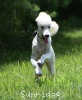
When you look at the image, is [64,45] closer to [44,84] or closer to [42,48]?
[42,48]

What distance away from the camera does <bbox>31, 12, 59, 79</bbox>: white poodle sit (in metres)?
4.07

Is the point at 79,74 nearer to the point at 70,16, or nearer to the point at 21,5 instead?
the point at 21,5

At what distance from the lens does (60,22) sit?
13.1m

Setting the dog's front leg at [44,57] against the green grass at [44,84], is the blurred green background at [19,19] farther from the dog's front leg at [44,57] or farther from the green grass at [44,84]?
the dog's front leg at [44,57]

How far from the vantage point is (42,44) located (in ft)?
13.7

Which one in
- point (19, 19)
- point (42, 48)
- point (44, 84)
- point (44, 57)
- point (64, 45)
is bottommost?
point (44, 84)

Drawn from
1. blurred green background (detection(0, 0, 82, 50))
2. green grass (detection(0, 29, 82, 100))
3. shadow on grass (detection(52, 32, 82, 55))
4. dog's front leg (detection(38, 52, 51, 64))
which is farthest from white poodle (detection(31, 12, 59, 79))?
blurred green background (detection(0, 0, 82, 50))

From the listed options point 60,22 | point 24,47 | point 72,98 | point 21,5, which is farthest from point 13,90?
point 60,22

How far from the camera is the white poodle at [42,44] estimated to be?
4.07m

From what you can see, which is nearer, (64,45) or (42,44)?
(42,44)

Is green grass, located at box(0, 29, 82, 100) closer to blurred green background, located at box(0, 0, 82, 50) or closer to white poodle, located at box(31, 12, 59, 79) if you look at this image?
white poodle, located at box(31, 12, 59, 79)

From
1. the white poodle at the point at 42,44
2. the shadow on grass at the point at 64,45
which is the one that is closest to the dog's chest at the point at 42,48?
the white poodle at the point at 42,44

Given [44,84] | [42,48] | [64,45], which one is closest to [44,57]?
[42,48]

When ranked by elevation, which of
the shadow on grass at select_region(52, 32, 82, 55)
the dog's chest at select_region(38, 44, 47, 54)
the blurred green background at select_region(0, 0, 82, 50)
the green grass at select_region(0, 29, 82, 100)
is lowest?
the green grass at select_region(0, 29, 82, 100)
